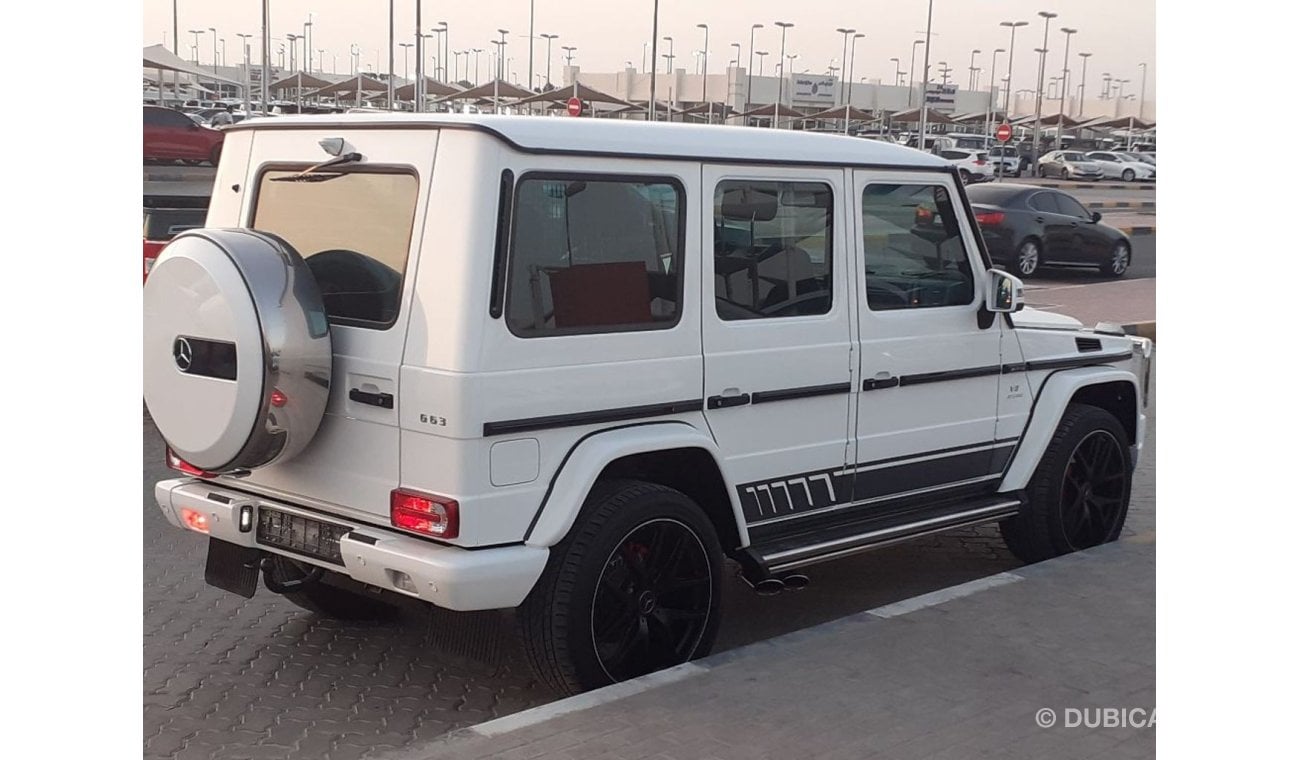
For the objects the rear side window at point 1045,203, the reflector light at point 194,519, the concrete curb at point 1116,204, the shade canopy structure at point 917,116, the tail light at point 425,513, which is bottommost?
the reflector light at point 194,519

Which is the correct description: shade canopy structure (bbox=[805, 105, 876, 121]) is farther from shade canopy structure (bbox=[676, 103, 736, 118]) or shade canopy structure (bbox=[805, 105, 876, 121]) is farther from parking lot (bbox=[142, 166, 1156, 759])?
parking lot (bbox=[142, 166, 1156, 759])

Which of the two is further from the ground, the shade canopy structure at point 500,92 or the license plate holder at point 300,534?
the shade canopy structure at point 500,92

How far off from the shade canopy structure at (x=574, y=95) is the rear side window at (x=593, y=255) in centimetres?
2879

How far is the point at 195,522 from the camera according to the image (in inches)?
197

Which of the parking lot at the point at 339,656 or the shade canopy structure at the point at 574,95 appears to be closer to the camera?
the parking lot at the point at 339,656

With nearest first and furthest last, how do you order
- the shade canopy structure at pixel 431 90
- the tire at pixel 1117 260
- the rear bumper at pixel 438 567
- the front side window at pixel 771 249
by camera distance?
1. the rear bumper at pixel 438 567
2. the front side window at pixel 771 249
3. the tire at pixel 1117 260
4. the shade canopy structure at pixel 431 90

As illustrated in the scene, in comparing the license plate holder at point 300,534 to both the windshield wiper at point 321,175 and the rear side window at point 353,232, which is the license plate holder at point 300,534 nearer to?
the rear side window at point 353,232

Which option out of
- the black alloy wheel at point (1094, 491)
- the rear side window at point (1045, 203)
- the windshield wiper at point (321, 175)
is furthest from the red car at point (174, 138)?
the rear side window at point (1045, 203)

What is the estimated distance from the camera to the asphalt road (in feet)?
14.9

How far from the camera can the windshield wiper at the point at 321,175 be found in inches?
185

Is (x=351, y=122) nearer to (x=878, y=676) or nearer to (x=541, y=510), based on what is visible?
(x=541, y=510)

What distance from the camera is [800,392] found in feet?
17.3

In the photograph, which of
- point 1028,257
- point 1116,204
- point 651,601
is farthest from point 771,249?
point 1116,204

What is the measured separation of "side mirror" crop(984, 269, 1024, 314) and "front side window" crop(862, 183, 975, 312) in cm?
8
